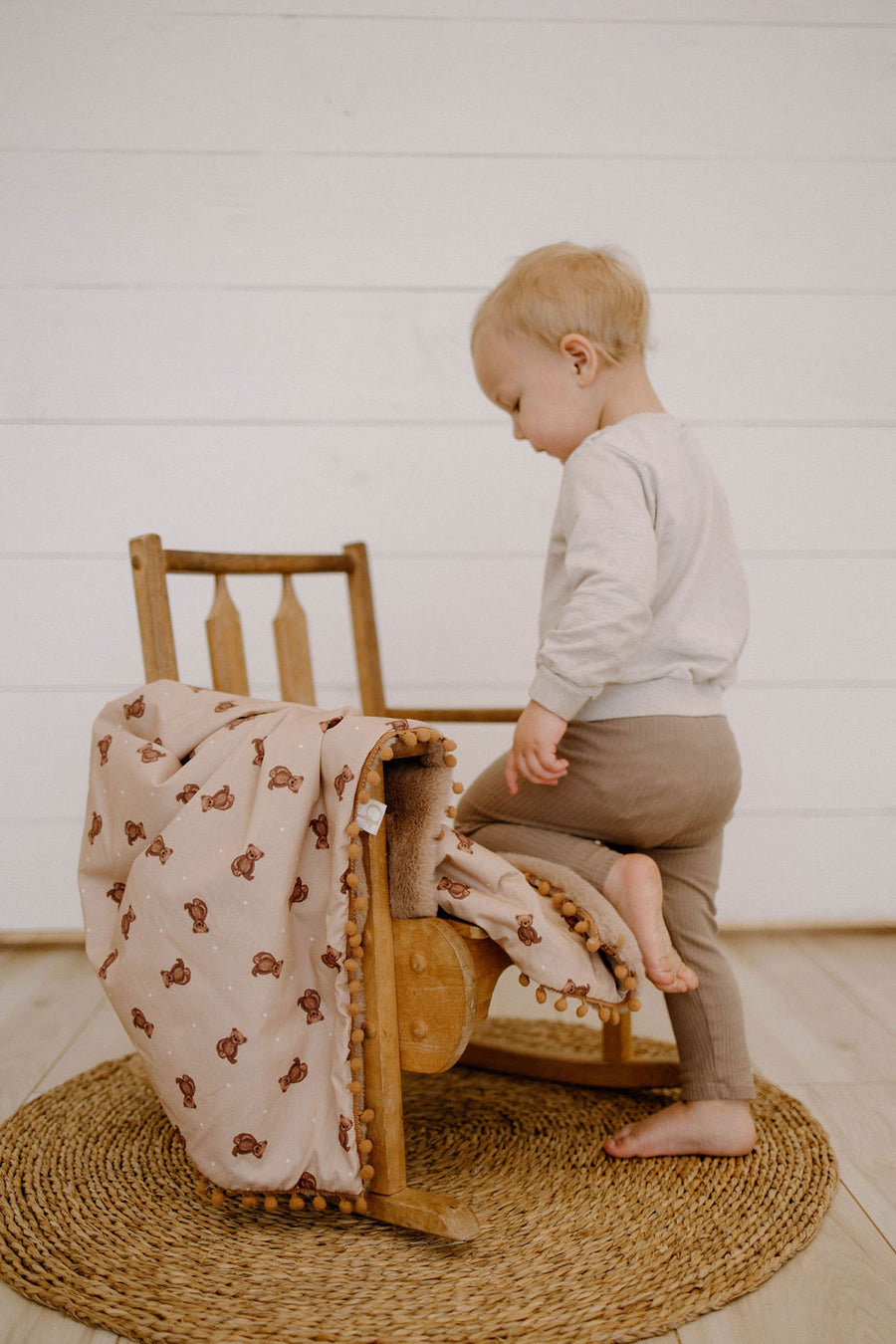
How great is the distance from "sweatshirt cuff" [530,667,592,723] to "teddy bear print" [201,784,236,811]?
0.30m

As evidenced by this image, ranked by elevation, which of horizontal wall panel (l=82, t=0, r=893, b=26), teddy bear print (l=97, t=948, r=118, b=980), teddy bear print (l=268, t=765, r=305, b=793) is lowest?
teddy bear print (l=97, t=948, r=118, b=980)

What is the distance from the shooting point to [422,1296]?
90 cm

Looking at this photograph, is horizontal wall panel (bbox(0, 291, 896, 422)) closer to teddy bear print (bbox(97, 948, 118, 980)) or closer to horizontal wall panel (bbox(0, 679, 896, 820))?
horizontal wall panel (bbox(0, 679, 896, 820))

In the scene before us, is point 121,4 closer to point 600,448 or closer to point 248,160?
point 248,160

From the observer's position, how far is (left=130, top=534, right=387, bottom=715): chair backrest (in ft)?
3.92

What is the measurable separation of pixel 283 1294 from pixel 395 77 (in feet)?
6.15

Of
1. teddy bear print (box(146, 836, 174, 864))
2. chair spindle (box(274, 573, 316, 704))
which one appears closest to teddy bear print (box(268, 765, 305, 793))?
teddy bear print (box(146, 836, 174, 864))

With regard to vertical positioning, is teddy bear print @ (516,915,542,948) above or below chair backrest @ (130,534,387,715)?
below

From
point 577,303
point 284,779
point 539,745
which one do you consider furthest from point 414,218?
point 284,779

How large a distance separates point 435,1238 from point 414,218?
64.5 inches

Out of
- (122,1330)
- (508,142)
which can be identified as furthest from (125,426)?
(122,1330)

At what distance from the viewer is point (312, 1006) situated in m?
0.98

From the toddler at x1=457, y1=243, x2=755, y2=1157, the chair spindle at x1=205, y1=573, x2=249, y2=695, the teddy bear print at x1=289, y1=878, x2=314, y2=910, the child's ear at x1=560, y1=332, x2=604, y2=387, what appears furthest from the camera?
the chair spindle at x1=205, y1=573, x2=249, y2=695

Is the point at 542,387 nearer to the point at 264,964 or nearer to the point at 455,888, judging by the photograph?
the point at 455,888
